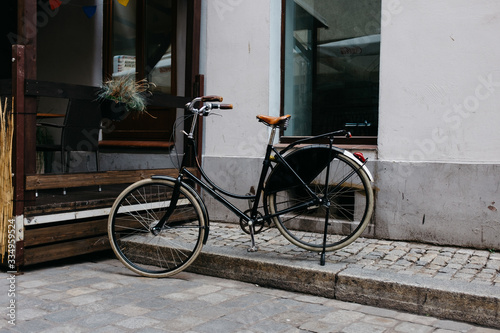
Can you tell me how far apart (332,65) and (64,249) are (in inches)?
137

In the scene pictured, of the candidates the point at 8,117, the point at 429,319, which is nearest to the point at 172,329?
the point at 429,319

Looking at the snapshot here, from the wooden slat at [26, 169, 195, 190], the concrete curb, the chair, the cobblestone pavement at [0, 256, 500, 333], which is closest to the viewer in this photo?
the cobblestone pavement at [0, 256, 500, 333]

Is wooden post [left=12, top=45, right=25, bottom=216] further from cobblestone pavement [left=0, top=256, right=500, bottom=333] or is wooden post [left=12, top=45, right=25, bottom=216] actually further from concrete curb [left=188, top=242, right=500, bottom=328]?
concrete curb [left=188, top=242, right=500, bottom=328]

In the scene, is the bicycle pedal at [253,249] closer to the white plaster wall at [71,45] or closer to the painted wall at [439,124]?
the painted wall at [439,124]

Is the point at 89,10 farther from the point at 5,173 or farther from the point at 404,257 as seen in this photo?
the point at 404,257

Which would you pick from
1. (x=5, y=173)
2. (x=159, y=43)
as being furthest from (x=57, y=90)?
(x=159, y=43)

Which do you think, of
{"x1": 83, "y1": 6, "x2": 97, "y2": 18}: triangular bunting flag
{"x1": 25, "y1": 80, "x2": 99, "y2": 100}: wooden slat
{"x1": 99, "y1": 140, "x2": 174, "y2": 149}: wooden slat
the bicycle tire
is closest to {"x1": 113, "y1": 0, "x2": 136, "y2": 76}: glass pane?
{"x1": 83, "y1": 6, "x2": 97, "y2": 18}: triangular bunting flag

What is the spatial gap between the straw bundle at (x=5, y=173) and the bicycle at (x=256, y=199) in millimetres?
855

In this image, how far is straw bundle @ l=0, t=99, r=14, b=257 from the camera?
4312 mm

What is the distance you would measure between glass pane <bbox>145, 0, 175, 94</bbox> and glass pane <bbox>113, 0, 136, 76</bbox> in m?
0.28

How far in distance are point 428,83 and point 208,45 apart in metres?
2.77

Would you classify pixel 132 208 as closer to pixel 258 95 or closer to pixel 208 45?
pixel 258 95

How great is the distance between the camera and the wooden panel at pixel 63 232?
4430 millimetres

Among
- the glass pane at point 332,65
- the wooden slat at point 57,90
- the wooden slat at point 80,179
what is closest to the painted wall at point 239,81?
the glass pane at point 332,65
